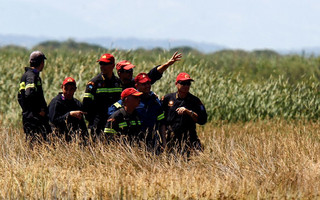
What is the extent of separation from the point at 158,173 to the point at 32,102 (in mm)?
2601

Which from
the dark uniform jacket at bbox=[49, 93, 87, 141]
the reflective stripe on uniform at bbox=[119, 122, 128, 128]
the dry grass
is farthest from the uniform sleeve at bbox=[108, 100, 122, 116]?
the dark uniform jacket at bbox=[49, 93, 87, 141]

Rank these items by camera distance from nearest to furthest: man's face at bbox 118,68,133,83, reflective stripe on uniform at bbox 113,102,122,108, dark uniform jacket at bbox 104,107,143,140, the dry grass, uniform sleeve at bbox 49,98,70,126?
the dry grass
dark uniform jacket at bbox 104,107,143,140
reflective stripe on uniform at bbox 113,102,122,108
man's face at bbox 118,68,133,83
uniform sleeve at bbox 49,98,70,126

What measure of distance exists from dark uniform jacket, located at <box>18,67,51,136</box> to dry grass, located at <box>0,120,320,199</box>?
0.34m

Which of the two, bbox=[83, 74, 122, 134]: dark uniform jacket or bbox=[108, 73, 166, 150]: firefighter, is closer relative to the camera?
bbox=[108, 73, 166, 150]: firefighter

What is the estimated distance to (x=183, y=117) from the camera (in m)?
9.16

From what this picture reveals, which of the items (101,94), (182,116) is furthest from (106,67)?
(182,116)

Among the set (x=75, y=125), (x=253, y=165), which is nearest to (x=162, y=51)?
(x=75, y=125)

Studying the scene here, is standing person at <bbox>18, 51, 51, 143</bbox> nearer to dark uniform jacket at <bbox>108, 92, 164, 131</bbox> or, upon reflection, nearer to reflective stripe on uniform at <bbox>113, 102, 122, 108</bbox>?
dark uniform jacket at <bbox>108, 92, 164, 131</bbox>

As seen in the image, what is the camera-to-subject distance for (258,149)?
8766 mm

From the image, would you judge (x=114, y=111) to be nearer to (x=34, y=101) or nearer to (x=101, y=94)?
(x=101, y=94)

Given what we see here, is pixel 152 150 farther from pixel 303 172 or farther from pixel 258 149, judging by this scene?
pixel 303 172

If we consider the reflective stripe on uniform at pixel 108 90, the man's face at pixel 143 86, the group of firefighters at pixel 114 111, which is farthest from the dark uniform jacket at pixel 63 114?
the man's face at pixel 143 86

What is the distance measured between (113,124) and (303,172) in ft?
9.00

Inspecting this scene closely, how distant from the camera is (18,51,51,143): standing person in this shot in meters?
9.01
